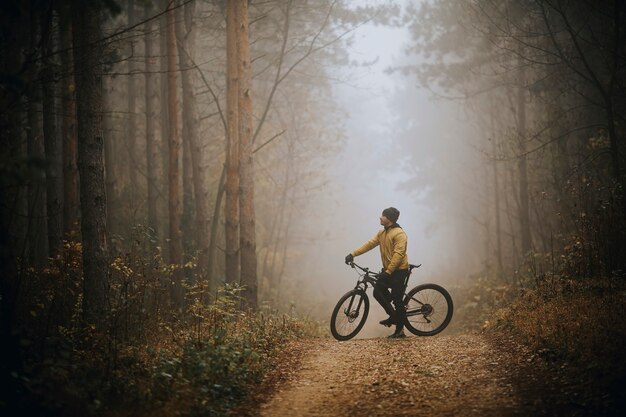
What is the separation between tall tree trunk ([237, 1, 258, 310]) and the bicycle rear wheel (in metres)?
3.82

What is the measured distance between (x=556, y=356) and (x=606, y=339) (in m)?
0.61

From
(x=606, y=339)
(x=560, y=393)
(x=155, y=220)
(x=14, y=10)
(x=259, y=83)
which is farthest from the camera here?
(x=259, y=83)

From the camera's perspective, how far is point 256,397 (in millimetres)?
5609

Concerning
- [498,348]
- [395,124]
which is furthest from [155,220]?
[395,124]

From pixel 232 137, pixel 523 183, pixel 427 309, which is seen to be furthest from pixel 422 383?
pixel 523 183

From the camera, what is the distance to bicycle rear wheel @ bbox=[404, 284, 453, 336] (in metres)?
9.20

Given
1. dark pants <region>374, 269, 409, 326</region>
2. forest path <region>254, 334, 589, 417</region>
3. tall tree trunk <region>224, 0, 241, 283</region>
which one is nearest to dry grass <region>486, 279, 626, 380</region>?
forest path <region>254, 334, 589, 417</region>

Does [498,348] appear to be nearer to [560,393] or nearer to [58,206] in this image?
[560,393]

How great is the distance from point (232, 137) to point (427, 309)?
6.21m

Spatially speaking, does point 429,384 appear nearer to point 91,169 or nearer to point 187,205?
point 91,169

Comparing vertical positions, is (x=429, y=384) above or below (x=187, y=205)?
below

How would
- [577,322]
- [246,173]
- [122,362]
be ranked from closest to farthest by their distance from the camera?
[122,362] < [577,322] < [246,173]

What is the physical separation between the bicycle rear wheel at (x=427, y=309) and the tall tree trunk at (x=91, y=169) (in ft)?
18.1

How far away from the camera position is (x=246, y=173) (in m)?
11.2
